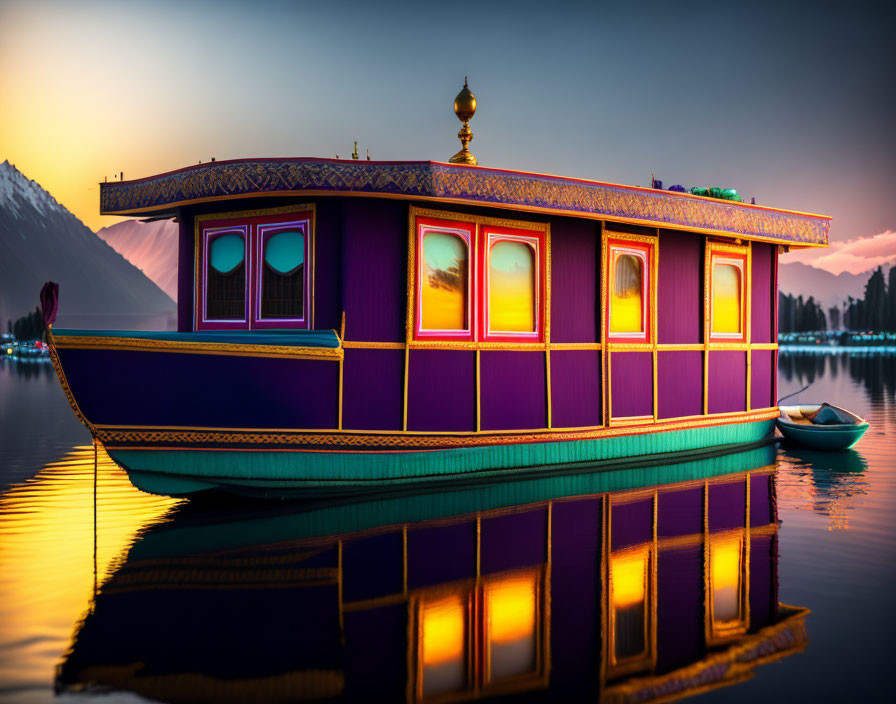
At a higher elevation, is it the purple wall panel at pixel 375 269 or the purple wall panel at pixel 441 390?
the purple wall panel at pixel 375 269

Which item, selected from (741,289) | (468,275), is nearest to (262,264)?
(468,275)

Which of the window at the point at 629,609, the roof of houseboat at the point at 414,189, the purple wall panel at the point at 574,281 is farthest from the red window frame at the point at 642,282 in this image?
the window at the point at 629,609

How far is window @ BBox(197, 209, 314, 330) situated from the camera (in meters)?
10.3

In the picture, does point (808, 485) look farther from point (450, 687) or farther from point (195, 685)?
point (195, 685)

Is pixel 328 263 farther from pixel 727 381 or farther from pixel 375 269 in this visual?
pixel 727 381

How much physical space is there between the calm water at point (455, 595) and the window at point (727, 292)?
167 inches

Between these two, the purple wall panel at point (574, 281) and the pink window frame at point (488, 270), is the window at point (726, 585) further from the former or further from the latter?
the purple wall panel at point (574, 281)

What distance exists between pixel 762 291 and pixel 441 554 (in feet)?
34.0

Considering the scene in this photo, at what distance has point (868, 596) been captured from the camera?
20.8 feet

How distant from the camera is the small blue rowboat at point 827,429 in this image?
14.7 metres

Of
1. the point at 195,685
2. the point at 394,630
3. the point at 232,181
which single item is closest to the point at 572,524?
the point at 394,630

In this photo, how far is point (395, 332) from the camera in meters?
10.2

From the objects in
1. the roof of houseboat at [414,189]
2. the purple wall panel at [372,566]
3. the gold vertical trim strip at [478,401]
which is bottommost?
the purple wall panel at [372,566]

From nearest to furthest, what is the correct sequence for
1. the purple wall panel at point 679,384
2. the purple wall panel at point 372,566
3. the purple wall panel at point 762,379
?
the purple wall panel at point 372,566
the purple wall panel at point 679,384
the purple wall panel at point 762,379
